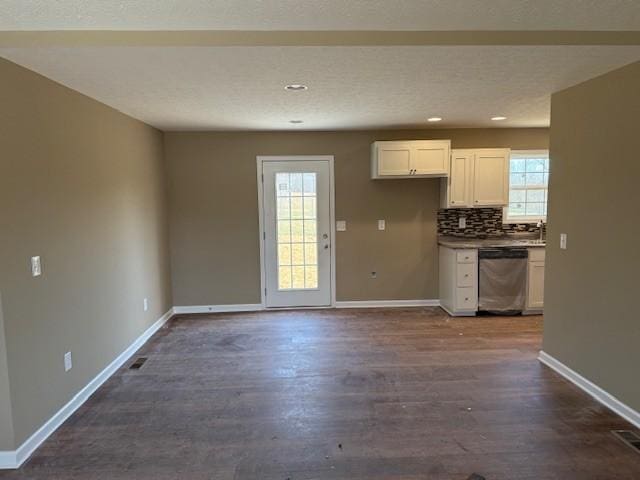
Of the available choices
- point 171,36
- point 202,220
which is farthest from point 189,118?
point 171,36

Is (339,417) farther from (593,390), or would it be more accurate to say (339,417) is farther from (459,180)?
(459,180)

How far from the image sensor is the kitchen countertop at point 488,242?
4777 mm

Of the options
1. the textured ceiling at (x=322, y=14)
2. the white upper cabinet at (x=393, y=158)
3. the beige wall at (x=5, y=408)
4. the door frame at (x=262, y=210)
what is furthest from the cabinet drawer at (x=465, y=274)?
the beige wall at (x=5, y=408)

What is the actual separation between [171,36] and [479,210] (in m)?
4.28

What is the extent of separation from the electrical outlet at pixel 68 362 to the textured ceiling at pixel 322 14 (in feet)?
6.56

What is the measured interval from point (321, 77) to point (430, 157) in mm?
2464

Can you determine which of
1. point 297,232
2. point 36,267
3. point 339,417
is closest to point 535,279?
point 297,232

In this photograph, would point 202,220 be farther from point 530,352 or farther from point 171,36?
point 530,352

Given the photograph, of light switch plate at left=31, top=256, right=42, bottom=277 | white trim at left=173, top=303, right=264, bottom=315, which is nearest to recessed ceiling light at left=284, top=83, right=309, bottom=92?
light switch plate at left=31, top=256, right=42, bottom=277

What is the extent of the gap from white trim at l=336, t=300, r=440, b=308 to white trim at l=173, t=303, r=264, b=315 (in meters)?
1.10

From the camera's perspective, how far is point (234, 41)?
213 cm

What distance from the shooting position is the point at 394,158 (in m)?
4.83

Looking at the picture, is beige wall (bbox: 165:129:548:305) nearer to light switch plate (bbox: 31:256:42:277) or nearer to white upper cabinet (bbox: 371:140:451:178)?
white upper cabinet (bbox: 371:140:451:178)

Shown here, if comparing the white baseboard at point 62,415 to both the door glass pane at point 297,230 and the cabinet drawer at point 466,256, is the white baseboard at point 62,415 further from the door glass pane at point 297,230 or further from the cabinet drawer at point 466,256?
the cabinet drawer at point 466,256
